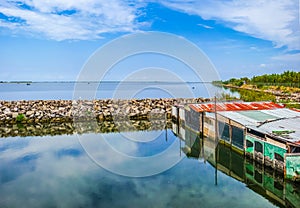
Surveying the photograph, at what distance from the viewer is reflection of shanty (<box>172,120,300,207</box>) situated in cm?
792

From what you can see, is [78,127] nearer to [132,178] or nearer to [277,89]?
[132,178]

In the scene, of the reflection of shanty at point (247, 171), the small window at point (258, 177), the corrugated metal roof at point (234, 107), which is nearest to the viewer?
the reflection of shanty at point (247, 171)

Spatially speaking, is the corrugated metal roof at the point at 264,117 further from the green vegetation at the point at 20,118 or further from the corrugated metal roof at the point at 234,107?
the green vegetation at the point at 20,118

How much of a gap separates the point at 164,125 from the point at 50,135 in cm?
705

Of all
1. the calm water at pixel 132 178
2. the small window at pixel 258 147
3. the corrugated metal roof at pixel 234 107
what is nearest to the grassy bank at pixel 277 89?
the corrugated metal roof at pixel 234 107

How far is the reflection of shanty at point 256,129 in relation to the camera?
27.5ft

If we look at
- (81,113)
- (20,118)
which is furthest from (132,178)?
(20,118)

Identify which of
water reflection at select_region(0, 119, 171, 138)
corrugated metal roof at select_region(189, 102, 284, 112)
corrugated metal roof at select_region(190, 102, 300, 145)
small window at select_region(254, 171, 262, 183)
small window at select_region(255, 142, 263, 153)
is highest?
corrugated metal roof at select_region(189, 102, 284, 112)

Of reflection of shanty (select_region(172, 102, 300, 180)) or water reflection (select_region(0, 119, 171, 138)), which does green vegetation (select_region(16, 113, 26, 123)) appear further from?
reflection of shanty (select_region(172, 102, 300, 180))

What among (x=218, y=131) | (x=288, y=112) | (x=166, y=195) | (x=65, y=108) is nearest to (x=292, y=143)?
(x=166, y=195)

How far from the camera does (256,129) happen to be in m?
10.2

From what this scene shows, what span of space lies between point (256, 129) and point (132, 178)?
468 centimetres

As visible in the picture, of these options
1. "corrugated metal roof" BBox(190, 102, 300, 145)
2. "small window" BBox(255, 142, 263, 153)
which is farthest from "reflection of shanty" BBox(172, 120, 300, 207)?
"corrugated metal roof" BBox(190, 102, 300, 145)

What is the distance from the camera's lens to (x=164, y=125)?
18.8m
